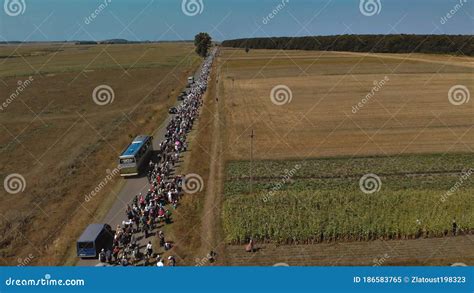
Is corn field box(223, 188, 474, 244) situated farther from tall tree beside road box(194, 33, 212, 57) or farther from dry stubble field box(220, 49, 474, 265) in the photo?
tall tree beside road box(194, 33, 212, 57)

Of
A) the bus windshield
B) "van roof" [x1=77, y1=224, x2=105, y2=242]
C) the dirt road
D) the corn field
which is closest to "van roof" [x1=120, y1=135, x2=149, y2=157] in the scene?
the bus windshield

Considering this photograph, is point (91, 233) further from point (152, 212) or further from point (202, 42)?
point (202, 42)

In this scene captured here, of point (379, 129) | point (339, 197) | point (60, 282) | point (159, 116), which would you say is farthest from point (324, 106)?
point (60, 282)

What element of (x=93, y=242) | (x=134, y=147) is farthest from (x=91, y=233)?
(x=134, y=147)

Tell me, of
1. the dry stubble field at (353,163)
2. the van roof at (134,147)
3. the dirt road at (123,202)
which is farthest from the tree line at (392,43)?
the dirt road at (123,202)

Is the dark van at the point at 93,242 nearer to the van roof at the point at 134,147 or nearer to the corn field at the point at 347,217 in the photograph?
the corn field at the point at 347,217
